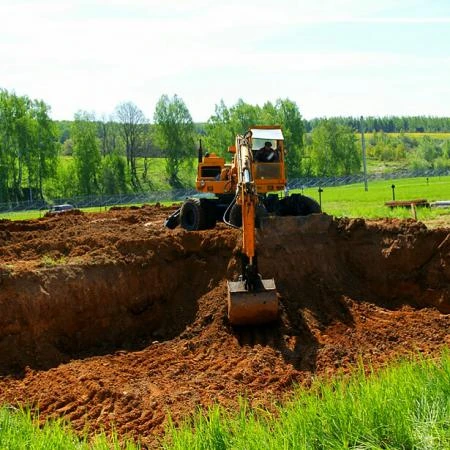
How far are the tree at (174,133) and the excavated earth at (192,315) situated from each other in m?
68.3

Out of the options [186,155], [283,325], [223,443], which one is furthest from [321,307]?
[186,155]

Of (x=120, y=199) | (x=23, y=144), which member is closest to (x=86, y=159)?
(x=23, y=144)

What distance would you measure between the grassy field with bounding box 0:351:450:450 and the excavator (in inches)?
194

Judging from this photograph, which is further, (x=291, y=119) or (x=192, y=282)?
(x=291, y=119)

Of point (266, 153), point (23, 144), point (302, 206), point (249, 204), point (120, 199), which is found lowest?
point (120, 199)

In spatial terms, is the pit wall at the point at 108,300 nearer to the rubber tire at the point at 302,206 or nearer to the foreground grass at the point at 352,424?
the rubber tire at the point at 302,206

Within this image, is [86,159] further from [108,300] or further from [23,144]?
[108,300]

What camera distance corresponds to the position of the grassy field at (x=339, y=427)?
5801 millimetres

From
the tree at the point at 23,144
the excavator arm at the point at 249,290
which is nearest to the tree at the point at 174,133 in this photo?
the tree at the point at 23,144

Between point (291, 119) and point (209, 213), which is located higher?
point (291, 119)

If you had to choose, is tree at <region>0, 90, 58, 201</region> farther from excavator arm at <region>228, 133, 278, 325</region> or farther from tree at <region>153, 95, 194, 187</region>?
excavator arm at <region>228, 133, 278, 325</region>

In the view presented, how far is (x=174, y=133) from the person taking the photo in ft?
273

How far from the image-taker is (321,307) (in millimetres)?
13148

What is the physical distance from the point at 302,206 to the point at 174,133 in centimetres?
6784
